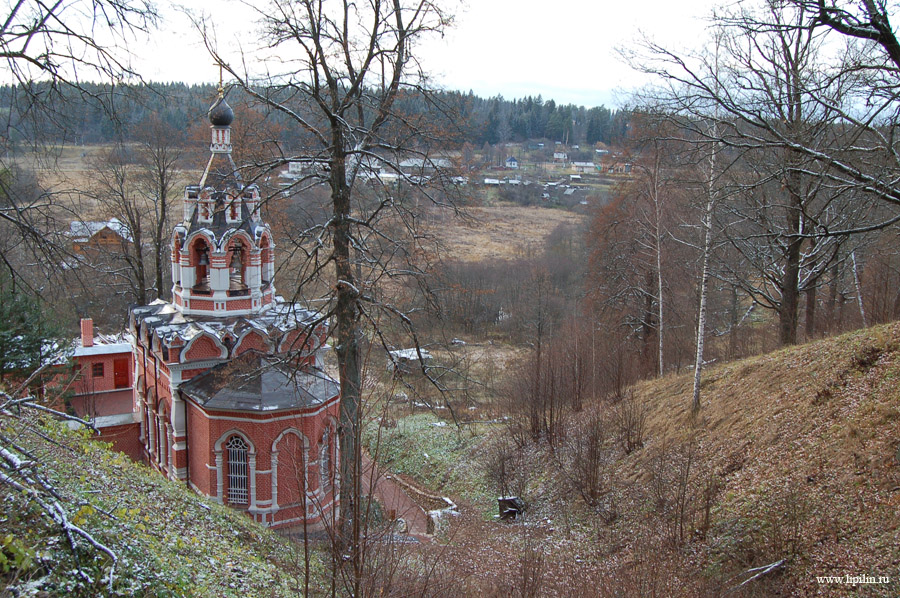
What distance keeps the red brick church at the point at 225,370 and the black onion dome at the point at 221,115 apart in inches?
1.1

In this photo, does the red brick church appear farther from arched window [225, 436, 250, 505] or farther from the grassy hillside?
the grassy hillside

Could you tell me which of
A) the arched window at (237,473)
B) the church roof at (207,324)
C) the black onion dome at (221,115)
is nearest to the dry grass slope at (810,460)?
the arched window at (237,473)

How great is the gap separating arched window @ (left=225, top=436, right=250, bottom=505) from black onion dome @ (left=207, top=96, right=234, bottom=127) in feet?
24.9

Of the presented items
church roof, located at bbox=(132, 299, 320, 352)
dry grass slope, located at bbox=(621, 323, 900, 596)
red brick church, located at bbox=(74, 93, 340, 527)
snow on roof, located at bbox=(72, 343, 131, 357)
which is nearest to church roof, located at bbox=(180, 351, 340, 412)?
red brick church, located at bbox=(74, 93, 340, 527)

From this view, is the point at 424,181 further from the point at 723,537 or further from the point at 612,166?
the point at 612,166

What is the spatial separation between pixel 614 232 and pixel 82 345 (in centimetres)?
1952

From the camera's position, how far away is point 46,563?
513 cm

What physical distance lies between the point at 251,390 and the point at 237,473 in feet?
6.67

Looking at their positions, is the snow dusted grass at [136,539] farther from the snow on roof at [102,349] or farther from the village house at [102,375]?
the snow on roof at [102,349]

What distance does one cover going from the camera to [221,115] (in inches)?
607

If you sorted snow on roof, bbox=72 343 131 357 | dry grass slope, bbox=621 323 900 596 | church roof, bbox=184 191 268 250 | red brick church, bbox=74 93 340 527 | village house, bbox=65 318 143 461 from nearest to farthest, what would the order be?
dry grass slope, bbox=621 323 900 596 < red brick church, bbox=74 93 340 527 < church roof, bbox=184 191 268 250 < village house, bbox=65 318 143 461 < snow on roof, bbox=72 343 131 357

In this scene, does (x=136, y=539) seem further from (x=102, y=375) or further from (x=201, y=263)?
(x=102, y=375)

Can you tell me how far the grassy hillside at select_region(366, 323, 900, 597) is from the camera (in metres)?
7.49

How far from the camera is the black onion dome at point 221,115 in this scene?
50.4 ft
